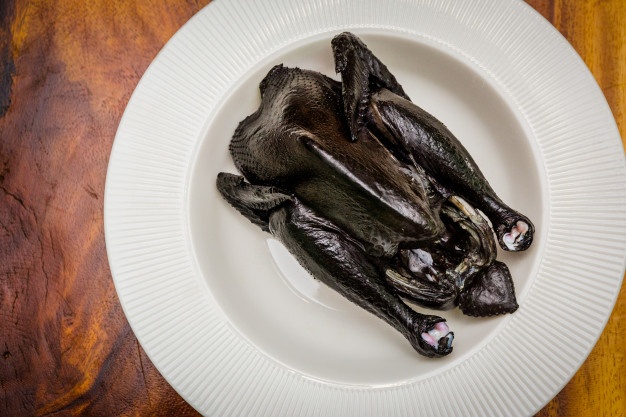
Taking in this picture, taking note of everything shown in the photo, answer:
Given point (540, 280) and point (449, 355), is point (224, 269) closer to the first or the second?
point (449, 355)

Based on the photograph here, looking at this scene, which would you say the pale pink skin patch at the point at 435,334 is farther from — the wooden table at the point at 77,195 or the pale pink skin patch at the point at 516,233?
the wooden table at the point at 77,195

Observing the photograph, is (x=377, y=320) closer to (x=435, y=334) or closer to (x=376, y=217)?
(x=435, y=334)

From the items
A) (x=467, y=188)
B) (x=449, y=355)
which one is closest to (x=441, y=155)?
(x=467, y=188)

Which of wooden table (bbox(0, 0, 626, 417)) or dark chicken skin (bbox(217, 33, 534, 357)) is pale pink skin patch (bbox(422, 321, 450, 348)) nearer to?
dark chicken skin (bbox(217, 33, 534, 357))

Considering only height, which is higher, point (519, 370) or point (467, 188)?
point (467, 188)

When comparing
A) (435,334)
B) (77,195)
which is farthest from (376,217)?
(77,195)

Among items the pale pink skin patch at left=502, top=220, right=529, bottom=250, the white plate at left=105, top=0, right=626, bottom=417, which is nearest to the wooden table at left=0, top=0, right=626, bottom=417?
the white plate at left=105, top=0, right=626, bottom=417
